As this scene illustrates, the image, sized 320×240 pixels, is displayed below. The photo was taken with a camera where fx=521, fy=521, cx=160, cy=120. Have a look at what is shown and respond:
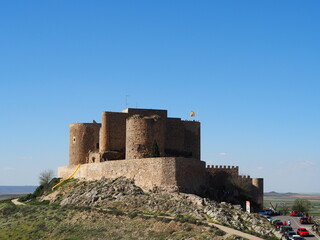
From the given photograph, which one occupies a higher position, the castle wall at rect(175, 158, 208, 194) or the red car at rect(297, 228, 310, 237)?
the castle wall at rect(175, 158, 208, 194)

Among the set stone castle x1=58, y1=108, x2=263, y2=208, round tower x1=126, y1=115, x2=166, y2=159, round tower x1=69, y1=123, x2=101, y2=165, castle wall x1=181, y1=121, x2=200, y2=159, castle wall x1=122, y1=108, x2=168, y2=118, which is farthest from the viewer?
round tower x1=69, y1=123, x2=101, y2=165

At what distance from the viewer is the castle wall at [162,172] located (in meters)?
47.4

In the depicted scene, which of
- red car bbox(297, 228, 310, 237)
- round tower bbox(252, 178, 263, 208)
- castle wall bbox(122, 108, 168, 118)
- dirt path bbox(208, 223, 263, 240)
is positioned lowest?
red car bbox(297, 228, 310, 237)

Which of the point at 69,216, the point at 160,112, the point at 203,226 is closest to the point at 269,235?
the point at 203,226

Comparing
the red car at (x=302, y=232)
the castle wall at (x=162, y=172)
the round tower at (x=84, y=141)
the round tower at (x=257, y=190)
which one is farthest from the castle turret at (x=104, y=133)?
the red car at (x=302, y=232)

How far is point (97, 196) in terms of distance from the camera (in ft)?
167

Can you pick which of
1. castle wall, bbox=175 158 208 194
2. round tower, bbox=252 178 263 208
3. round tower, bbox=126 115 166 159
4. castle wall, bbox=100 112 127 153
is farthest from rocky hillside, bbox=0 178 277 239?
round tower, bbox=252 178 263 208

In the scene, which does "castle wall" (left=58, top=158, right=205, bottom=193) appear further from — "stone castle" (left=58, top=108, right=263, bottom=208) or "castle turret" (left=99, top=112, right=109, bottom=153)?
"castle turret" (left=99, top=112, right=109, bottom=153)

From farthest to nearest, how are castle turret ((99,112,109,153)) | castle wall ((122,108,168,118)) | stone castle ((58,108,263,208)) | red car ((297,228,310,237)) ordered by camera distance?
castle wall ((122,108,168,118)), castle turret ((99,112,109,153)), stone castle ((58,108,263,208)), red car ((297,228,310,237))

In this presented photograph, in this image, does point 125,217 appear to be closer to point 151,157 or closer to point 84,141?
point 151,157

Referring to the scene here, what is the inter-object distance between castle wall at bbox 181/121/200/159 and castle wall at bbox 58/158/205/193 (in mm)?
10724

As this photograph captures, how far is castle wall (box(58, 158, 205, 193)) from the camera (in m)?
47.4

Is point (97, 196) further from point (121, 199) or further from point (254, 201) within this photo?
point (254, 201)

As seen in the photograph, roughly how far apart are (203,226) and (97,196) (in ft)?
51.7
